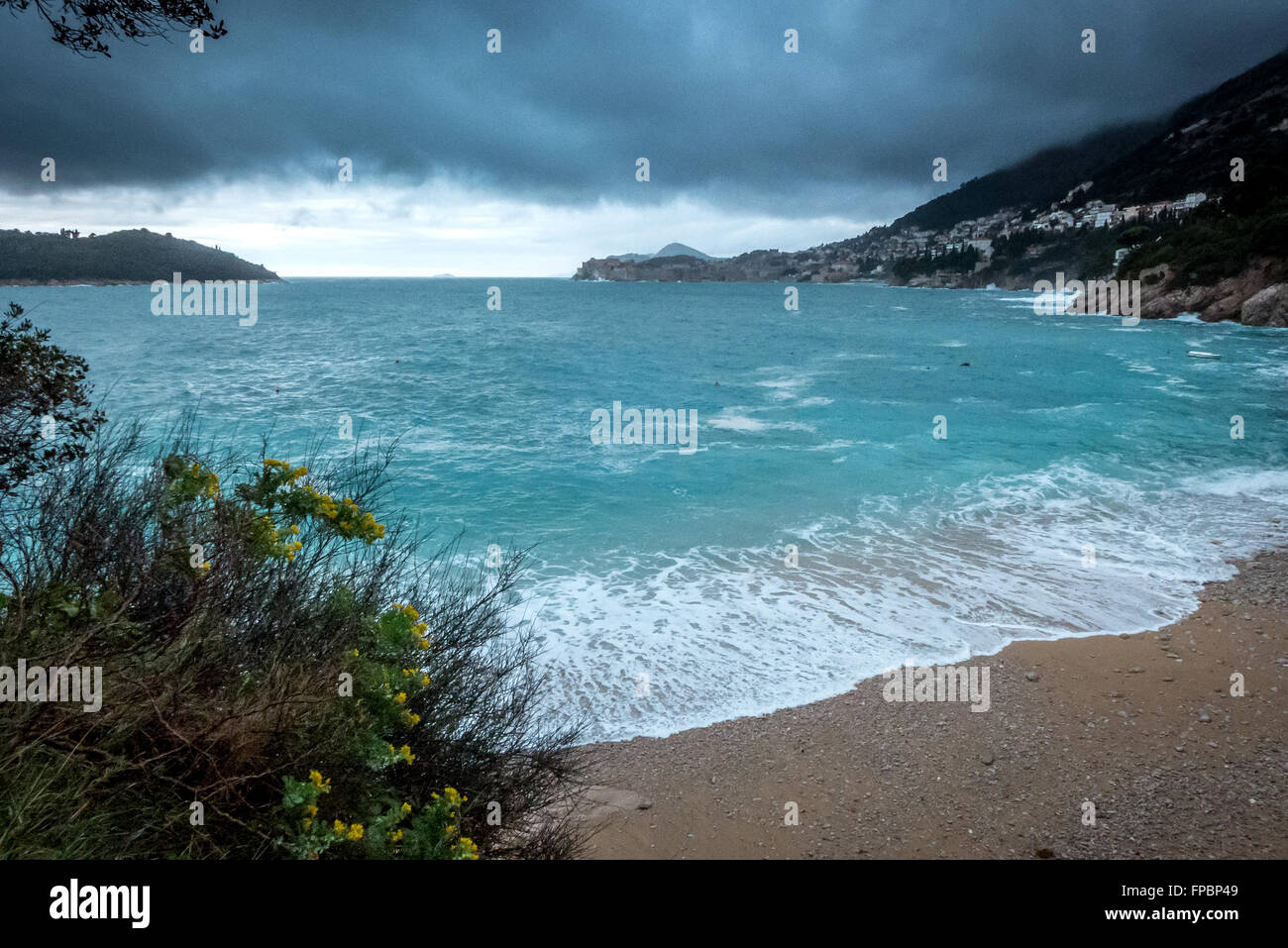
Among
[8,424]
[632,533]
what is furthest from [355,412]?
[8,424]

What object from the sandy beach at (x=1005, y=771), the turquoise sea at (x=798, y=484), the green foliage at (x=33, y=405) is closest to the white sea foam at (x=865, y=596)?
the turquoise sea at (x=798, y=484)

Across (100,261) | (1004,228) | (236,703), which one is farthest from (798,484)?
(1004,228)

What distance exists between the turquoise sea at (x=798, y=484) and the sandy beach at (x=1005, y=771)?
0.73 meters

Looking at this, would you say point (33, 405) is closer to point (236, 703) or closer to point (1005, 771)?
point (236, 703)

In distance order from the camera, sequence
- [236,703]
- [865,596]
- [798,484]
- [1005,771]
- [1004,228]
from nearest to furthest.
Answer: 1. [236,703]
2. [1005,771]
3. [865,596]
4. [798,484]
5. [1004,228]

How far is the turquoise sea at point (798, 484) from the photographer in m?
9.26

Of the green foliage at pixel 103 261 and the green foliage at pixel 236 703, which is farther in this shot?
the green foliage at pixel 103 261

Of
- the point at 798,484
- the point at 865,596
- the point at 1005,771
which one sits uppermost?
the point at 798,484

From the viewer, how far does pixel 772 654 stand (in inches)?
349

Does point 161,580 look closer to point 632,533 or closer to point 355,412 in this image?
point 632,533

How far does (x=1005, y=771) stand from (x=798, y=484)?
1109cm

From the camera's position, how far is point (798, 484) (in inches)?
674

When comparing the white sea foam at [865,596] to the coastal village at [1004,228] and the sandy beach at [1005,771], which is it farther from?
the coastal village at [1004,228]

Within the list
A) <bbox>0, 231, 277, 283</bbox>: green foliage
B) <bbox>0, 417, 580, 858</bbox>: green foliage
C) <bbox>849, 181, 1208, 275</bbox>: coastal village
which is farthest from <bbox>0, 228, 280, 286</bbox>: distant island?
<bbox>849, 181, 1208, 275</bbox>: coastal village
